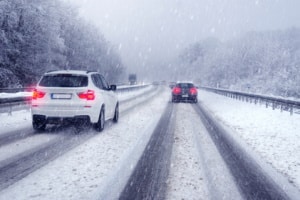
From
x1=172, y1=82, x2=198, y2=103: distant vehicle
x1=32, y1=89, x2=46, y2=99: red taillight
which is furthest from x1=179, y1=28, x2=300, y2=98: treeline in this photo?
x1=32, y1=89, x2=46, y2=99: red taillight

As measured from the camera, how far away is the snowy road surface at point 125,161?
4875mm

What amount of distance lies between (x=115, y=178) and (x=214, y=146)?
368 centimetres

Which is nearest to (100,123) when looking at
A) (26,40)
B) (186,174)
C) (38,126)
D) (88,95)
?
(88,95)

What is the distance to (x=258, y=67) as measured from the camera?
72.3m

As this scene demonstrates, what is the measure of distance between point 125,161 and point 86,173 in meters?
1.11

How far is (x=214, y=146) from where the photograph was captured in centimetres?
847

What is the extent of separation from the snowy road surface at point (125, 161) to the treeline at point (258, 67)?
38.0 meters

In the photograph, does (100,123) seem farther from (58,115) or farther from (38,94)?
(38,94)

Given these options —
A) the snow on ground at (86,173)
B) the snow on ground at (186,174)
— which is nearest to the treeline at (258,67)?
the snow on ground at (186,174)

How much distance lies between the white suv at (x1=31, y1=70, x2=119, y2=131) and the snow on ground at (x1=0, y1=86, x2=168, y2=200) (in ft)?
3.39

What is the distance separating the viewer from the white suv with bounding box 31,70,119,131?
31.2 ft

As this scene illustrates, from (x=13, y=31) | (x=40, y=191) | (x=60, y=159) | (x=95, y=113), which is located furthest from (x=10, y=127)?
(x=13, y=31)

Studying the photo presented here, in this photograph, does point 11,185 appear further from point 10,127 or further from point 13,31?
point 13,31

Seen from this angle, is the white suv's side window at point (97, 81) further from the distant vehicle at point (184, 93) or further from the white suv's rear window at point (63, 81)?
the distant vehicle at point (184, 93)
